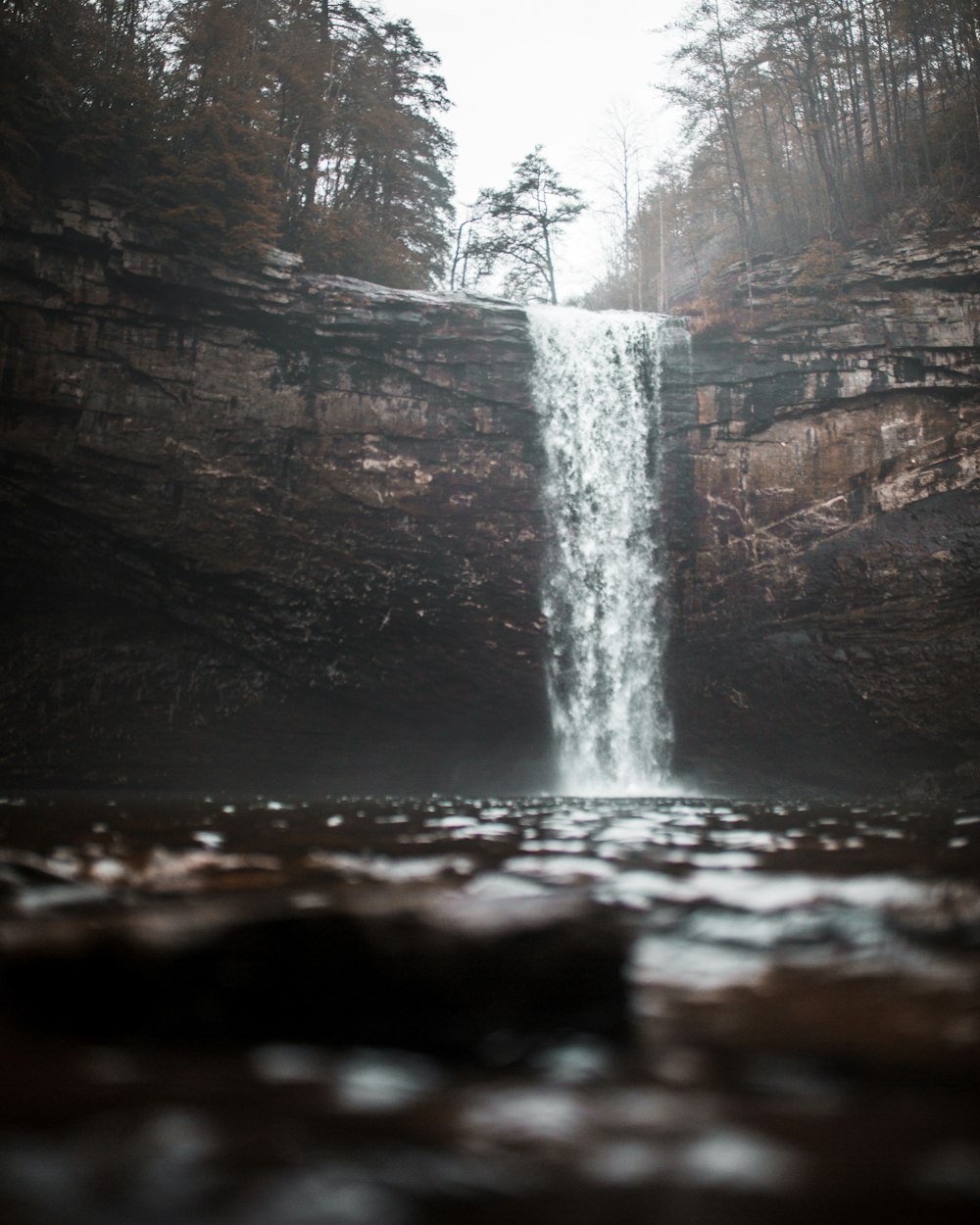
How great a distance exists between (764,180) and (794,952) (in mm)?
23225

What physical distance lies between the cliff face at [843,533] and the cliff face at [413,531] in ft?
0.17

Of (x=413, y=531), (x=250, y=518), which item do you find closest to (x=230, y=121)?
(x=250, y=518)

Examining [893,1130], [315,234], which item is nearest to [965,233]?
[315,234]

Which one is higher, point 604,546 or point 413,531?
point 413,531

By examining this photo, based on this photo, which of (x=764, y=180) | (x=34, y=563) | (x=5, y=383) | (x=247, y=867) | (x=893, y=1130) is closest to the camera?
(x=893, y=1130)

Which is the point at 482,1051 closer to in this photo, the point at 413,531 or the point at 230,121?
the point at 413,531

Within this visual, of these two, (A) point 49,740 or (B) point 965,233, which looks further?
(B) point 965,233

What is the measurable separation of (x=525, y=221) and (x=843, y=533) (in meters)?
14.0

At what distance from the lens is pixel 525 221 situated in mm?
23625

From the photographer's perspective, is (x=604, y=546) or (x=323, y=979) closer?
(x=323, y=979)

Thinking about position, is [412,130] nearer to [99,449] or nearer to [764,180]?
[764,180]

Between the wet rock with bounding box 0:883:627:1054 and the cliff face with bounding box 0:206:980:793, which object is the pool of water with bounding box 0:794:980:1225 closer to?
the wet rock with bounding box 0:883:627:1054

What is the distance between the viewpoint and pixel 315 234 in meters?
16.7

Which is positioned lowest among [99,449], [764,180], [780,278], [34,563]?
[34,563]
